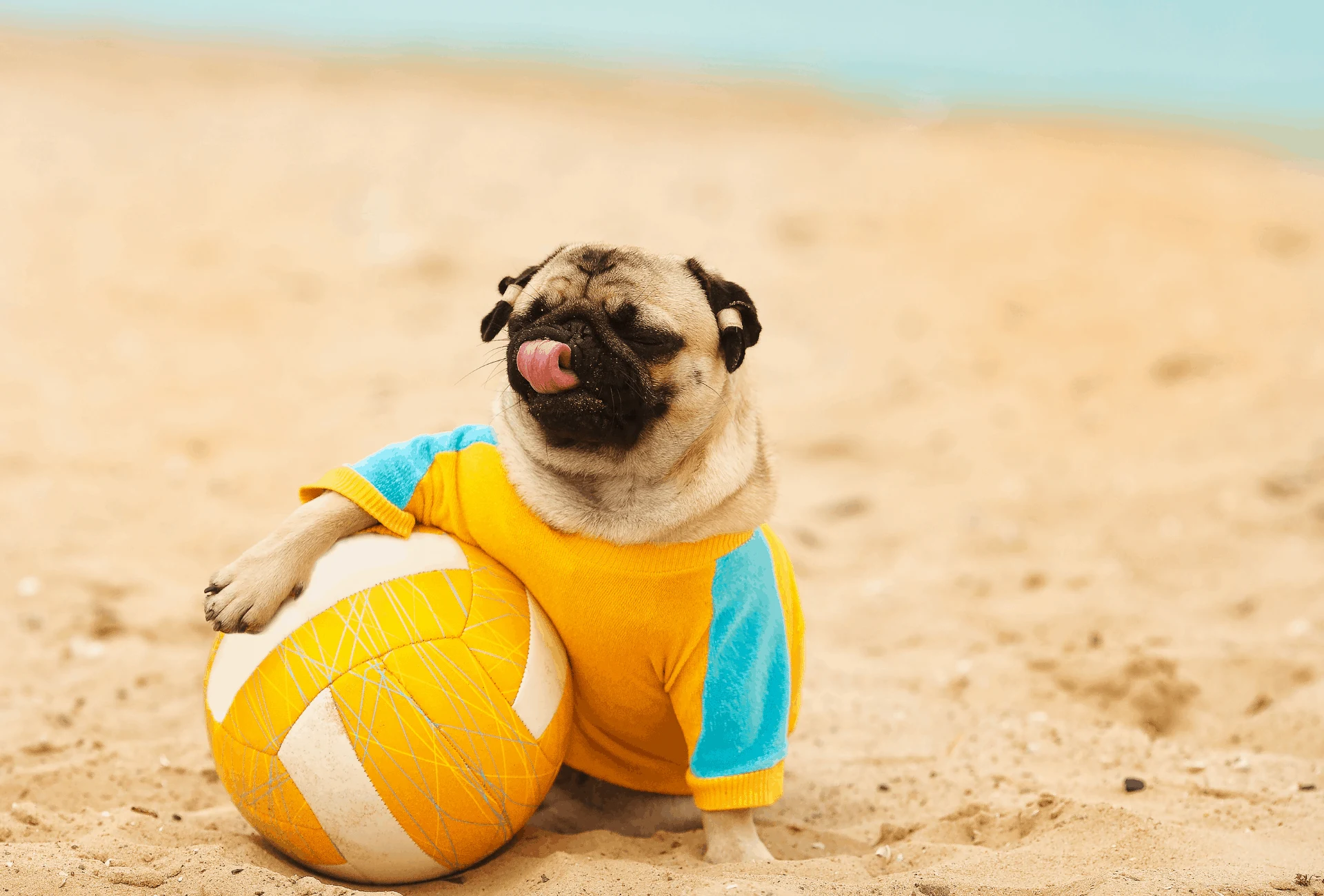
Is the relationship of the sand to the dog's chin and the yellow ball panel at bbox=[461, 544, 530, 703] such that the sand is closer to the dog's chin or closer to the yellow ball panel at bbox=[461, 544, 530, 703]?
the yellow ball panel at bbox=[461, 544, 530, 703]

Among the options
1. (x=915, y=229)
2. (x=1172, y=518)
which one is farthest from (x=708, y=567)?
(x=915, y=229)

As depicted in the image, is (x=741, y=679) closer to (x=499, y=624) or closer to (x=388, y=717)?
(x=499, y=624)

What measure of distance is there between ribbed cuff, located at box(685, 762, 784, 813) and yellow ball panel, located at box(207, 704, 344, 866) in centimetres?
108

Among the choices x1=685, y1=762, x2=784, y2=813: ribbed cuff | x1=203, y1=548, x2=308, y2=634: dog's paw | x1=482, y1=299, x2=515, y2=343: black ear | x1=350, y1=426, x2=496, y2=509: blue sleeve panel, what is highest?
x1=482, y1=299, x2=515, y2=343: black ear

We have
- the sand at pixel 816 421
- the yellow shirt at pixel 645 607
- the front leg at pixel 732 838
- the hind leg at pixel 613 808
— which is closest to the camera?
the yellow shirt at pixel 645 607

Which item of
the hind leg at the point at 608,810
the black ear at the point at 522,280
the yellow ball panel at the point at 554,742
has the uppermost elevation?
the black ear at the point at 522,280

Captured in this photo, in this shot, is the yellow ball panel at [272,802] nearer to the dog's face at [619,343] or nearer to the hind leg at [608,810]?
the hind leg at [608,810]

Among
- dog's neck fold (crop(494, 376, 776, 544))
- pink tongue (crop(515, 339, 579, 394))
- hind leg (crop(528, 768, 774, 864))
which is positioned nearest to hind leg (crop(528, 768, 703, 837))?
hind leg (crop(528, 768, 774, 864))

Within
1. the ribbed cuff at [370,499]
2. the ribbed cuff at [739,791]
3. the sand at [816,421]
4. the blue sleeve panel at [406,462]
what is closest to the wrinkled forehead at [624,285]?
the blue sleeve panel at [406,462]

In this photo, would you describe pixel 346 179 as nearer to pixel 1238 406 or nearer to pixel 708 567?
pixel 1238 406

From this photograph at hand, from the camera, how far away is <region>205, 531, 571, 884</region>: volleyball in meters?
3.20

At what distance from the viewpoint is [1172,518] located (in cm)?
754

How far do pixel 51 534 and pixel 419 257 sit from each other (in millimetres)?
5503

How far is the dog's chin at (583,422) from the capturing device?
337 centimetres
